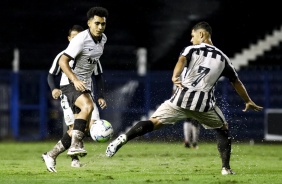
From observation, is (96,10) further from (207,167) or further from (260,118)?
(260,118)

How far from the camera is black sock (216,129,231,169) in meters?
10.6

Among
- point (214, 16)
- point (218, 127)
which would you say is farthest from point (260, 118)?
point (218, 127)

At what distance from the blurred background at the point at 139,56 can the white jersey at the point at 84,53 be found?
1074 centimetres

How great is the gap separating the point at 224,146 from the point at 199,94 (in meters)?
0.69

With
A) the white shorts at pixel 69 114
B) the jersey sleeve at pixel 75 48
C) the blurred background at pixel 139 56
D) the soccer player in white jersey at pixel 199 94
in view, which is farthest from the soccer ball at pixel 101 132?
the blurred background at pixel 139 56

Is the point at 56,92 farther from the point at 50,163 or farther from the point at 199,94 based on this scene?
the point at 199,94

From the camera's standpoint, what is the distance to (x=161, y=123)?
1063 centimetres

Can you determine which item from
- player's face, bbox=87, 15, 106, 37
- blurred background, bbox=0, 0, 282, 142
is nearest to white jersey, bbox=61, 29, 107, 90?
player's face, bbox=87, 15, 106, 37

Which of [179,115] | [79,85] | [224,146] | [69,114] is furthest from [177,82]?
[69,114]

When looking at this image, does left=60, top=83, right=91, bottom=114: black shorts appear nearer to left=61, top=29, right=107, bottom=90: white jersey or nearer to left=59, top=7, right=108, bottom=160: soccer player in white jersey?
left=59, top=7, right=108, bottom=160: soccer player in white jersey

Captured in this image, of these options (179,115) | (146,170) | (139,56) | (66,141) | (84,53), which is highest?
(139,56)

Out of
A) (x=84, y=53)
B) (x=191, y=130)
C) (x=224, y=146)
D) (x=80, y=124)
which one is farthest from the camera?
(x=191, y=130)

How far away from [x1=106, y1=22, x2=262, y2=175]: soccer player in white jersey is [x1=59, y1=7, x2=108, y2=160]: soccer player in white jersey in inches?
23.3

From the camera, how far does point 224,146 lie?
35.0 ft
